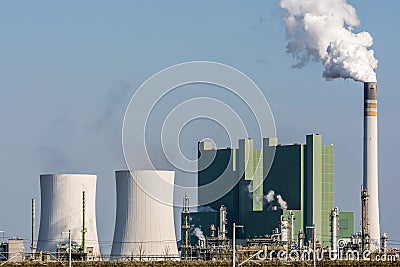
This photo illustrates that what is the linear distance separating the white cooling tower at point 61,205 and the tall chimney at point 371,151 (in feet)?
48.1

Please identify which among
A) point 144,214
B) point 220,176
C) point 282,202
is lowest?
point 144,214

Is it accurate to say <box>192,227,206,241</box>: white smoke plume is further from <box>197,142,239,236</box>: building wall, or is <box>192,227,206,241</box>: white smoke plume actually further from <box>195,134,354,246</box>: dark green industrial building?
<box>197,142,239,236</box>: building wall

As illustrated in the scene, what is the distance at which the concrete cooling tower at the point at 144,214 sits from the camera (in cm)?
4366

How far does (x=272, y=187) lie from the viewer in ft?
215

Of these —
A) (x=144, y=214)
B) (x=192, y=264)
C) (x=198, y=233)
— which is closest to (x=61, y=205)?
(x=144, y=214)

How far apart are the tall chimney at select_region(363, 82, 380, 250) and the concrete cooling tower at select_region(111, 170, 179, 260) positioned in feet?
42.5

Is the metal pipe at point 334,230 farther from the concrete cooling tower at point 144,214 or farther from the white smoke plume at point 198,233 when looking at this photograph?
the concrete cooling tower at point 144,214

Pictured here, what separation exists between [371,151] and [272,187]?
1145 centimetres

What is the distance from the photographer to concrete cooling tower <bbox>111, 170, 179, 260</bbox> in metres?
43.7

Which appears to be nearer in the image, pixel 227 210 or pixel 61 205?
pixel 61 205

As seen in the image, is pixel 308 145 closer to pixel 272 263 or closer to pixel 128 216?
pixel 272 263

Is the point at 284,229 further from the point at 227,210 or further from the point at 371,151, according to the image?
the point at 227,210

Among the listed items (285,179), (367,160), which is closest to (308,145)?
(285,179)

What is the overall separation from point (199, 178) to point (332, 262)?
21637 mm
